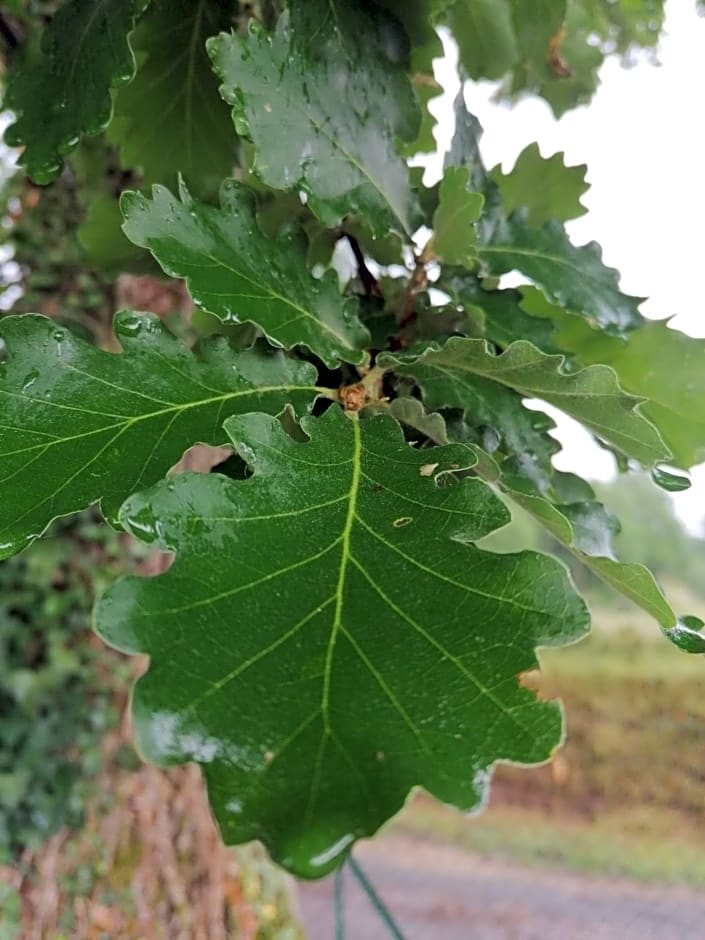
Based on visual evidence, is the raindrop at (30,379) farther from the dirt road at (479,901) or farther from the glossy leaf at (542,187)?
the dirt road at (479,901)

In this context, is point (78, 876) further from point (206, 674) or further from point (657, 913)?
point (206, 674)

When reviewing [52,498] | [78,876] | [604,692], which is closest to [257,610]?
[52,498]

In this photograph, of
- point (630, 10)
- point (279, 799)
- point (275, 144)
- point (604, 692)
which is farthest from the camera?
point (604, 692)

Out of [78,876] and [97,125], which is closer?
[97,125]

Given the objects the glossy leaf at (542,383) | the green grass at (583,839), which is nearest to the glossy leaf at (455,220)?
the glossy leaf at (542,383)

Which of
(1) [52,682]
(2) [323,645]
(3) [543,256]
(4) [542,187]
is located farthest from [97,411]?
(1) [52,682]

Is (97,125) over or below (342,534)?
over

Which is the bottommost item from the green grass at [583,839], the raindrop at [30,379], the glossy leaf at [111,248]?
the green grass at [583,839]
